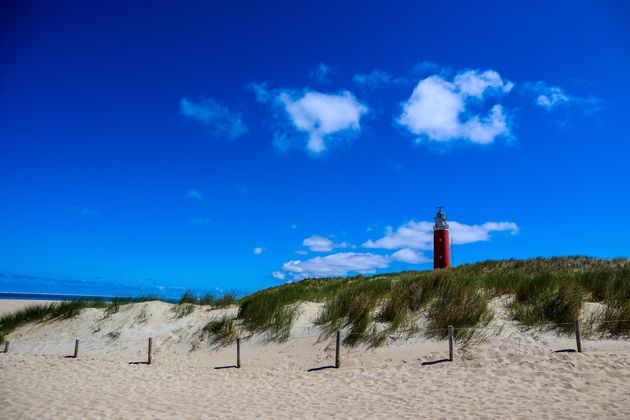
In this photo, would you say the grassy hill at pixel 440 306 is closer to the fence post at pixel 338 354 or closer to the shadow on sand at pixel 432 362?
the fence post at pixel 338 354

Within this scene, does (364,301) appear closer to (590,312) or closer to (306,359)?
(306,359)

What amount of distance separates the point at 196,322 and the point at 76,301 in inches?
345

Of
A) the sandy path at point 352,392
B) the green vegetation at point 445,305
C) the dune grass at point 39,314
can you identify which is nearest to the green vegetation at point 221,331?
the green vegetation at point 445,305

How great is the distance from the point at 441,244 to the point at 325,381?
24079 mm

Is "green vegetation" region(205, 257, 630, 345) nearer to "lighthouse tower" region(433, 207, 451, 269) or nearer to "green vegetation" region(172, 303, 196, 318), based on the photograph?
"green vegetation" region(172, 303, 196, 318)

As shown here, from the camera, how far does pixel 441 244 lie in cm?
3297

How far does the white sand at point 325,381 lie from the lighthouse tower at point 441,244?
19060mm

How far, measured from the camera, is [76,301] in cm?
2188

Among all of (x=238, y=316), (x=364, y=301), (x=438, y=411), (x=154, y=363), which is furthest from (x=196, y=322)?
(x=438, y=411)

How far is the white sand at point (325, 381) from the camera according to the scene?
8.49 metres

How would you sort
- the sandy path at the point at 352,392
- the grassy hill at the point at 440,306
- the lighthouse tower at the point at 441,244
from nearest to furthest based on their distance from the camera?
the sandy path at the point at 352,392, the grassy hill at the point at 440,306, the lighthouse tower at the point at 441,244

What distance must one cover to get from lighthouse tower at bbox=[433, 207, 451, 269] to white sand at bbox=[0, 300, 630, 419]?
19.1 m

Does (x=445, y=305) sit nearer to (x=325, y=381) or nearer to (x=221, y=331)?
(x=325, y=381)

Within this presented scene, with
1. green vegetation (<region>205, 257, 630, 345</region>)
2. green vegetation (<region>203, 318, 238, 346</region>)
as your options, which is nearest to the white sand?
green vegetation (<region>203, 318, 238, 346</region>)
